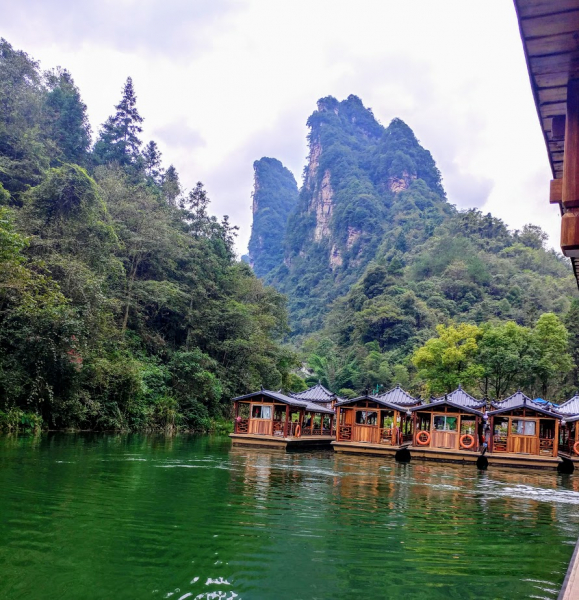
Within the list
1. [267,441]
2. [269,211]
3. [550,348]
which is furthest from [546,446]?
[269,211]

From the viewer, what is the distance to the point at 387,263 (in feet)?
227

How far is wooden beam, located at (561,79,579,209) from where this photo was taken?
2898 mm

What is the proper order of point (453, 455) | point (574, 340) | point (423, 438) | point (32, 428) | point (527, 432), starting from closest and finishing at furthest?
1. point (32, 428)
2. point (527, 432)
3. point (453, 455)
4. point (423, 438)
5. point (574, 340)

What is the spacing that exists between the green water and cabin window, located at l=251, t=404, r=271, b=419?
7871 millimetres

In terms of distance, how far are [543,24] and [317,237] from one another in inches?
4015

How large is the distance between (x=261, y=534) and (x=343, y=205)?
92.8 meters

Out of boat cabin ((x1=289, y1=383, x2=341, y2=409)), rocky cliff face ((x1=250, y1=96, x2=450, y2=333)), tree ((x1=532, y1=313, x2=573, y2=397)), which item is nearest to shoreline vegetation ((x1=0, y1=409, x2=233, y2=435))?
boat cabin ((x1=289, y1=383, x2=341, y2=409))

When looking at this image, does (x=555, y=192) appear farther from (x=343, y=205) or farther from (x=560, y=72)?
(x=343, y=205)

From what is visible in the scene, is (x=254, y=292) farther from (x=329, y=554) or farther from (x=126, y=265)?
(x=329, y=554)

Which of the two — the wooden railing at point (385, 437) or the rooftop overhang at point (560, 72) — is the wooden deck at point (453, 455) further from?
the rooftop overhang at point (560, 72)

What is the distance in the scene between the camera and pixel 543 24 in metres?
2.71

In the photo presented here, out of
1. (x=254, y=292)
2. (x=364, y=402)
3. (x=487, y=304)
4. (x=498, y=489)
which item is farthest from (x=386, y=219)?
(x=498, y=489)

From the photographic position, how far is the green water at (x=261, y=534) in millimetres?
4914

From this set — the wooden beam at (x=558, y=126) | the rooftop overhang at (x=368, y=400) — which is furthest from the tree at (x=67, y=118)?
the wooden beam at (x=558, y=126)
